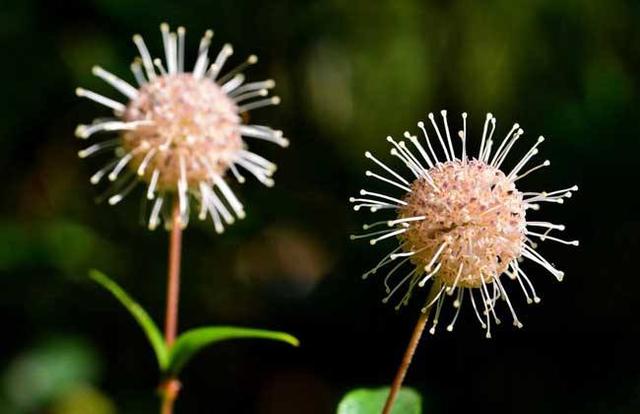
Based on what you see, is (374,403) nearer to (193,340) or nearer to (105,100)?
(193,340)

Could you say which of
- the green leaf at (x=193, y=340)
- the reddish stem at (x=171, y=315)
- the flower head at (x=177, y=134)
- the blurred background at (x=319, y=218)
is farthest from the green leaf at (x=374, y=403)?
the blurred background at (x=319, y=218)

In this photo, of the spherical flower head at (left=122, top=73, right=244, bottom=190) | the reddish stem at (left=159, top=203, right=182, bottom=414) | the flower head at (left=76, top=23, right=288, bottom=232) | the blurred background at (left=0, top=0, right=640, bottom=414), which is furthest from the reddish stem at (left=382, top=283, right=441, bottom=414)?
the blurred background at (left=0, top=0, right=640, bottom=414)

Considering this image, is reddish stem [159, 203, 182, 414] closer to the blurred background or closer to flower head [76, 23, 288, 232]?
flower head [76, 23, 288, 232]

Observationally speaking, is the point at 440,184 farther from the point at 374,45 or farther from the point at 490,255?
the point at 374,45

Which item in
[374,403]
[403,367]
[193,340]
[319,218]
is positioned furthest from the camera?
[319,218]

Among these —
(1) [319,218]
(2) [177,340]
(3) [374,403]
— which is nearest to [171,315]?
(2) [177,340]
